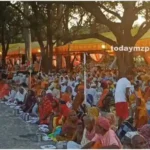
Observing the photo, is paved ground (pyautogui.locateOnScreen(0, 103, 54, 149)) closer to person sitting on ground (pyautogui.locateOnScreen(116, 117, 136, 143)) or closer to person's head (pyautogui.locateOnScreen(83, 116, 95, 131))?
person sitting on ground (pyautogui.locateOnScreen(116, 117, 136, 143))

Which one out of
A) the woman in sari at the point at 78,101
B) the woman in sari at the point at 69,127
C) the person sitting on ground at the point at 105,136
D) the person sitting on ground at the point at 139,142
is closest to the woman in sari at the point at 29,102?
the woman in sari at the point at 78,101

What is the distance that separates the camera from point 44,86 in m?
15.4

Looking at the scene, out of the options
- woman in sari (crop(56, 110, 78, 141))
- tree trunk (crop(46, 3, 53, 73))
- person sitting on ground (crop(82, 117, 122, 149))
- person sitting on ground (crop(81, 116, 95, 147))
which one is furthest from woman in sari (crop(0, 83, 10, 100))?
person sitting on ground (crop(82, 117, 122, 149))

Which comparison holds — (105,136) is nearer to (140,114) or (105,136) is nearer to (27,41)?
(140,114)

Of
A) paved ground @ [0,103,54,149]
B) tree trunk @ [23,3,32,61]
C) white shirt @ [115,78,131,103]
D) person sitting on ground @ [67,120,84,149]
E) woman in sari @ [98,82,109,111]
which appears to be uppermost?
tree trunk @ [23,3,32,61]

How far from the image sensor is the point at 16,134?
9078 mm

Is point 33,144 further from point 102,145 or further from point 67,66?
point 67,66

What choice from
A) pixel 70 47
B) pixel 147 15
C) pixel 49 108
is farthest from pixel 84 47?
pixel 49 108

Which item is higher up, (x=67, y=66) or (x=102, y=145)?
(x=67, y=66)

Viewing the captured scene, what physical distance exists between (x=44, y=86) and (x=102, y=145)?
9951 millimetres

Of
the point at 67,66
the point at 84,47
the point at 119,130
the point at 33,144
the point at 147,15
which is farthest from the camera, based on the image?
the point at 67,66

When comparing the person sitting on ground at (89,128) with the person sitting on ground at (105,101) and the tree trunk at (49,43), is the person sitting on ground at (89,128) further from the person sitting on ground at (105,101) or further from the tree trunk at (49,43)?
the tree trunk at (49,43)

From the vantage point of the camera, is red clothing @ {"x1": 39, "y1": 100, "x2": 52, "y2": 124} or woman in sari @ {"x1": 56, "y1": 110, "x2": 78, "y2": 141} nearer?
woman in sari @ {"x1": 56, "y1": 110, "x2": 78, "y2": 141}

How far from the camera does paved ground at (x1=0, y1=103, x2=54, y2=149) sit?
7.85 m
